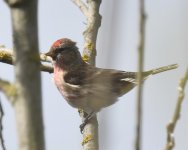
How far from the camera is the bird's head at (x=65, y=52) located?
21.6ft

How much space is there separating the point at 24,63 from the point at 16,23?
12cm

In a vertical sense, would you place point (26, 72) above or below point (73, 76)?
above

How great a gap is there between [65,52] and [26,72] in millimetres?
5447

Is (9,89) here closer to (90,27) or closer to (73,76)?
(90,27)

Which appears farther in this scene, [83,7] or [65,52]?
[65,52]

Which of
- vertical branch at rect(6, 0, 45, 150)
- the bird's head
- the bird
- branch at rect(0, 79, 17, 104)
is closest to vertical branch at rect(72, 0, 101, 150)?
the bird

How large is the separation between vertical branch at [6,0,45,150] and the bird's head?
16.7ft

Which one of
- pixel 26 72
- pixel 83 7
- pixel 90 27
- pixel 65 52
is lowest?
pixel 26 72

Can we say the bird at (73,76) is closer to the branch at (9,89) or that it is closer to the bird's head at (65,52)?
the bird's head at (65,52)

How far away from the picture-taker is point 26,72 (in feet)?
4.60

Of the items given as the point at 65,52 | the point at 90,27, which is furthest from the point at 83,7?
the point at 65,52

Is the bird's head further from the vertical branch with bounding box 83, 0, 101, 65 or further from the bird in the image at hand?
the vertical branch with bounding box 83, 0, 101, 65

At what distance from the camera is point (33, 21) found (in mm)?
1408

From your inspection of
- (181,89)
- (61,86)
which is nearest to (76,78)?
(61,86)
